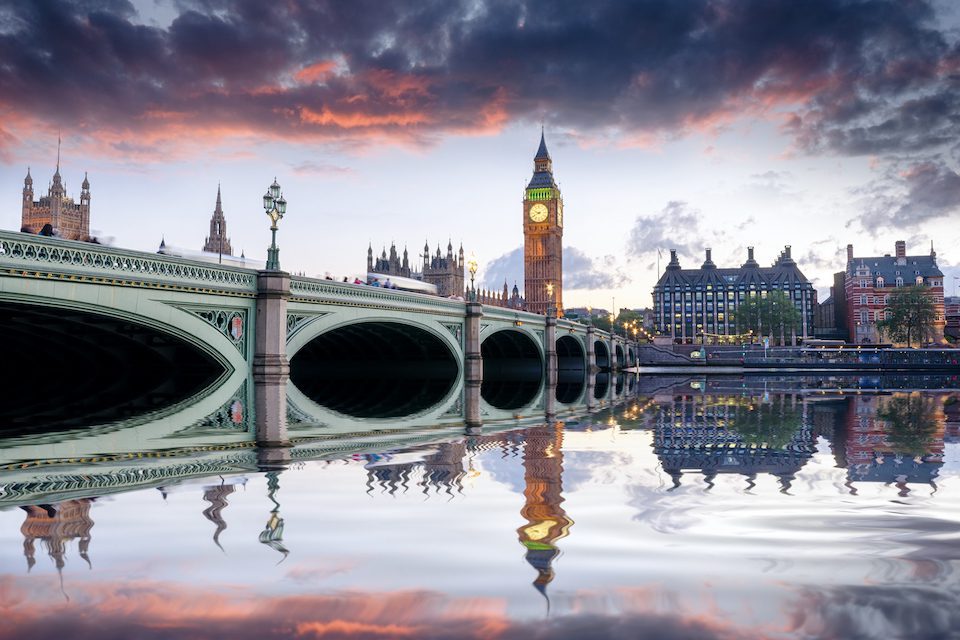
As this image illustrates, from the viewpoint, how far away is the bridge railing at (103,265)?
1565cm

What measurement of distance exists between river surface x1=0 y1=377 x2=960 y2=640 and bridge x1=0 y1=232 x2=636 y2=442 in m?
5.18

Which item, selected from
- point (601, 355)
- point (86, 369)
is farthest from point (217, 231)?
point (86, 369)

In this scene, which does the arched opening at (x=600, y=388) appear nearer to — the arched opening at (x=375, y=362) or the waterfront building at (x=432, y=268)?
the arched opening at (x=375, y=362)

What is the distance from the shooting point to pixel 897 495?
8109 mm

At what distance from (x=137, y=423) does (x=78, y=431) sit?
1.36m

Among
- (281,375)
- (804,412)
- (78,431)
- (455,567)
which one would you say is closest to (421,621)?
(455,567)

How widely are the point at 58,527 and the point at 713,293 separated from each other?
198m

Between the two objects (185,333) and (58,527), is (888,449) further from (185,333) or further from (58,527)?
(185,333)

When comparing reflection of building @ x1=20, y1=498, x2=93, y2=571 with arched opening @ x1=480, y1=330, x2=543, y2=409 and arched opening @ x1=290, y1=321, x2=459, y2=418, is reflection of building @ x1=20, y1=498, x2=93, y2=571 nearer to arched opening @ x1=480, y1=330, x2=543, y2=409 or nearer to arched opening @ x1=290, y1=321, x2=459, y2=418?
arched opening @ x1=290, y1=321, x2=459, y2=418

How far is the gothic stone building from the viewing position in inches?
5625

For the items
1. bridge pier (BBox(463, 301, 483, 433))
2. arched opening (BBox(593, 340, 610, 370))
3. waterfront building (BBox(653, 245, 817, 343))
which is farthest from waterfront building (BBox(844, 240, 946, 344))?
bridge pier (BBox(463, 301, 483, 433))

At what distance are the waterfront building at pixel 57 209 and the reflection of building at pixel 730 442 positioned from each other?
498ft

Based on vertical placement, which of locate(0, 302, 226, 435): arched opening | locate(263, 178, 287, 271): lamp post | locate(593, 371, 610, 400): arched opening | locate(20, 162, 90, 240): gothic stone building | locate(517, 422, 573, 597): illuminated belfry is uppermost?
locate(20, 162, 90, 240): gothic stone building

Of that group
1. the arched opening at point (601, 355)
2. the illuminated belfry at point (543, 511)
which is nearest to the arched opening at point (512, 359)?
the arched opening at point (601, 355)
